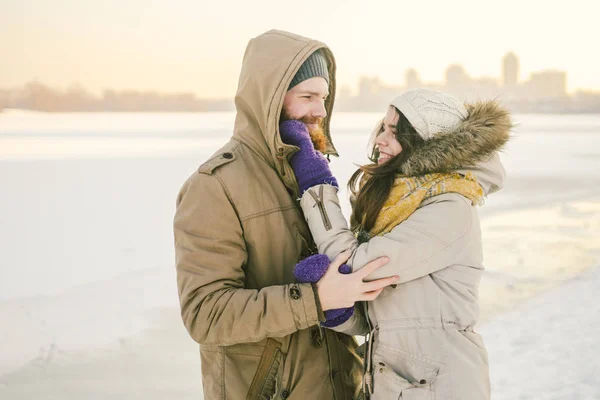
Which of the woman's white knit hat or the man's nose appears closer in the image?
the woman's white knit hat

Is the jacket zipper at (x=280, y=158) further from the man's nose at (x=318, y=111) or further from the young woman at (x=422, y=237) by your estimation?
the man's nose at (x=318, y=111)

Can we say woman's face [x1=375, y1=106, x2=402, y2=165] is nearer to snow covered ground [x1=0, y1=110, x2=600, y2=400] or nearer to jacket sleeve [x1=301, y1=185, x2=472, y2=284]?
jacket sleeve [x1=301, y1=185, x2=472, y2=284]

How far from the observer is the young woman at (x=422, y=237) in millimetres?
1747

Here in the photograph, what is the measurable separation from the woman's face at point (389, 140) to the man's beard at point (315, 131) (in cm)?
21

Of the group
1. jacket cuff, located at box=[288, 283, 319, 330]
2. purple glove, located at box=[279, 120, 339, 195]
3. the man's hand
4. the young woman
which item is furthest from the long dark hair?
jacket cuff, located at box=[288, 283, 319, 330]

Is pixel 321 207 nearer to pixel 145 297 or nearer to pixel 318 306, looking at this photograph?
pixel 318 306

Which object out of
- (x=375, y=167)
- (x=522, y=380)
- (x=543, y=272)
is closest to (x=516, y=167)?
(x=543, y=272)

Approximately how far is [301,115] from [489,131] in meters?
0.61

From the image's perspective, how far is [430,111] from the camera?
6.16ft

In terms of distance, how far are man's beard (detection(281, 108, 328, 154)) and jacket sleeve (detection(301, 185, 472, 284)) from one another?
0.32m

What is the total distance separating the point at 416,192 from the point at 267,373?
72 cm

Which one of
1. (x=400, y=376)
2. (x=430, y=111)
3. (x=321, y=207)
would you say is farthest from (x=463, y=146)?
(x=400, y=376)

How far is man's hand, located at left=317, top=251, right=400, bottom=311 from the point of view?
171 cm

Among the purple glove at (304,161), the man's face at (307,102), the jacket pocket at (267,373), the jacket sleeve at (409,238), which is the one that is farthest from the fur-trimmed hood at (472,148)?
the jacket pocket at (267,373)
